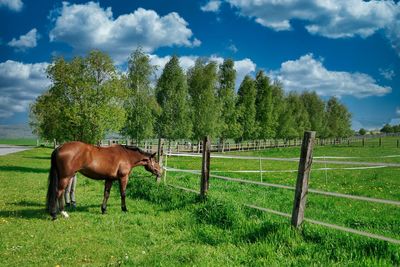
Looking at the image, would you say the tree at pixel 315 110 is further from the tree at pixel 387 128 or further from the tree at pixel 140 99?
the tree at pixel 387 128

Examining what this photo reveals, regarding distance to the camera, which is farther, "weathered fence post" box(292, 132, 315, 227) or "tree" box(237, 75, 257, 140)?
"tree" box(237, 75, 257, 140)

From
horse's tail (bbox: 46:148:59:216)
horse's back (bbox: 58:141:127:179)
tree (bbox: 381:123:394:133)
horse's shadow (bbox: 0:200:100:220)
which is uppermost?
tree (bbox: 381:123:394:133)

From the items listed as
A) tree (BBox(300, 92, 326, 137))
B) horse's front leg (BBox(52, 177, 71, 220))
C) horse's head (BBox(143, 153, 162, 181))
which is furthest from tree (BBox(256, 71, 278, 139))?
horse's front leg (BBox(52, 177, 71, 220))

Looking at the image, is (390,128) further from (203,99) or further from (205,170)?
(205,170)

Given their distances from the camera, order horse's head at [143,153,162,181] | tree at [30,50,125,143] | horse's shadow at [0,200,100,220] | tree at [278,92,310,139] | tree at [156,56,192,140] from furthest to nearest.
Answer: tree at [278,92,310,139], tree at [156,56,192,140], tree at [30,50,125,143], horse's head at [143,153,162,181], horse's shadow at [0,200,100,220]

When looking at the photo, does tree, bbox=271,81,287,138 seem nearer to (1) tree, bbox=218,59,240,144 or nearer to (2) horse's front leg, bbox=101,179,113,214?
(1) tree, bbox=218,59,240,144

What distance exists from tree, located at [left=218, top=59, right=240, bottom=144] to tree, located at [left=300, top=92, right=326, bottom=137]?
1498 inches

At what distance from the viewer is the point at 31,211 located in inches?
405

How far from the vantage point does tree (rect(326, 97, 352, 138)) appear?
3991 inches

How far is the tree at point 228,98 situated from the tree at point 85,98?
32.8 metres

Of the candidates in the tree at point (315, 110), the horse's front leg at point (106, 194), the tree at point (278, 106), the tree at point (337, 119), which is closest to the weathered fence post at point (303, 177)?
the horse's front leg at point (106, 194)

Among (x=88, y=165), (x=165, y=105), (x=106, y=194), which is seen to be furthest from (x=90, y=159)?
(x=165, y=105)

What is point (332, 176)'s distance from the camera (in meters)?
20.1

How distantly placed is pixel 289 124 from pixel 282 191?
6349 centimetres
